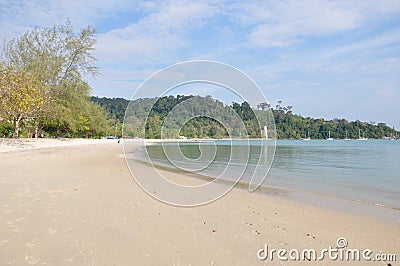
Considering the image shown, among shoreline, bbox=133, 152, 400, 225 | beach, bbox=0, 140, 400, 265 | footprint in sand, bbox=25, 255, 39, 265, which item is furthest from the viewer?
shoreline, bbox=133, 152, 400, 225

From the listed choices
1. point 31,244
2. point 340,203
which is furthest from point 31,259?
point 340,203

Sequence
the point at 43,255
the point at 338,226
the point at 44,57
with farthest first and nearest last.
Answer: the point at 44,57 → the point at 338,226 → the point at 43,255

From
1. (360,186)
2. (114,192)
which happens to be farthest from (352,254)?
(360,186)

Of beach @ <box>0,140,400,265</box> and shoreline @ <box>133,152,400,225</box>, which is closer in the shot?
beach @ <box>0,140,400,265</box>

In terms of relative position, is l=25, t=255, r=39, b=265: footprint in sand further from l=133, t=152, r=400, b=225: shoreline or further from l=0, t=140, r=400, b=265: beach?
l=133, t=152, r=400, b=225: shoreline

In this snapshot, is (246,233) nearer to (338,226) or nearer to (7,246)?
(338,226)

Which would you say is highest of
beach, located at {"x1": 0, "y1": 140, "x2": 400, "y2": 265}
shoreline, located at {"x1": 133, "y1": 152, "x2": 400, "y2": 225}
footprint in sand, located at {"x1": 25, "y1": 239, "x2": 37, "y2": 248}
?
footprint in sand, located at {"x1": 25, "y1": 239, "x2": 37, "y2": 248}

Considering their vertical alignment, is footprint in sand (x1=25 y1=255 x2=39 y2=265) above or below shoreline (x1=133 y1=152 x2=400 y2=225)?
above

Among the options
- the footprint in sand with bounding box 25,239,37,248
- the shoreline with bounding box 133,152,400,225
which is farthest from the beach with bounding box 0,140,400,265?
the shoreline with bounding box 133,152,400,225

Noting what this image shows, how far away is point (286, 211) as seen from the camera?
21.0 ft

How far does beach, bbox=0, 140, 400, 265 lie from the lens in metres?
3.53

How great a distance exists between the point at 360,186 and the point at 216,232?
9.03 metres

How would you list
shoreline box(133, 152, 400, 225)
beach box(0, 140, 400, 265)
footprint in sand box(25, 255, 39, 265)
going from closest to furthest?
footprint in sand box(25, 255, 39, 265)
beach box(0, 140, 400, 265)
shoreline box(133, 152, 400, 225)

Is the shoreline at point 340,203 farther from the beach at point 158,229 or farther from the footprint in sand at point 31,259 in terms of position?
the footprint in sand at point 31,259
